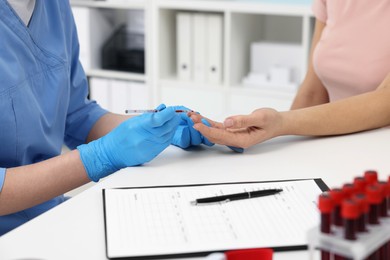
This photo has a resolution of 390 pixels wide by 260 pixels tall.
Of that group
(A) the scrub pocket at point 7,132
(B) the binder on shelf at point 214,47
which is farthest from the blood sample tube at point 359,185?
(B) the binder on shelf at point 214,47

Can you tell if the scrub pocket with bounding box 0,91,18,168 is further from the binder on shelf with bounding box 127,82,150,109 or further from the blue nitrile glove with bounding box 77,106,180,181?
the binder on shelf with bounding box 127,82,150,109

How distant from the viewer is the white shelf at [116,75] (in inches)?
127

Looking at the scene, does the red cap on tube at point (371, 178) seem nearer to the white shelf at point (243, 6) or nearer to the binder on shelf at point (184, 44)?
the white shelf at point (243, 6)

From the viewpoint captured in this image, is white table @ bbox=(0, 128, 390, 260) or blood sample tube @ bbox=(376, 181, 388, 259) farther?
white table @ bbox=(0, 128, 390, 260)

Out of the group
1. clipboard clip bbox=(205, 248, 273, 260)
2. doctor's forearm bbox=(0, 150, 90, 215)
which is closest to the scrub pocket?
doctor's forearm bbox=(0, 150, 90, 215)

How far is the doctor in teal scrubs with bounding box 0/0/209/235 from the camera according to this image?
116 centimetres

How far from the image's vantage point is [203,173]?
113 centimetres

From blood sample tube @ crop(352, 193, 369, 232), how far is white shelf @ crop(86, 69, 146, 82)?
8.59 ft

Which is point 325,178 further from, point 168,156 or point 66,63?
point 66,63

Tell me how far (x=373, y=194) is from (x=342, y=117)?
731mm

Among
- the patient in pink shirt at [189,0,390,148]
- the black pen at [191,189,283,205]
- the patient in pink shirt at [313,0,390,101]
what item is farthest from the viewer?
the patient in pink shirt at [313,0,390,101]

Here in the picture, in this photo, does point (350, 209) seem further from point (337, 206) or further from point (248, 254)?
point (248, 254)

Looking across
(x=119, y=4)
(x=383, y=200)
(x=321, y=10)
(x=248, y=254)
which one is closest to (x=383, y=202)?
(x=383, y=200)

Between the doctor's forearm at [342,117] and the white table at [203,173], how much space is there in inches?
0.8
